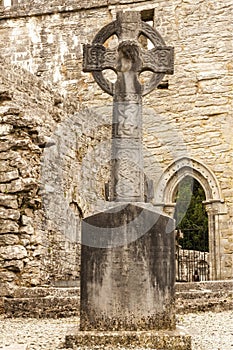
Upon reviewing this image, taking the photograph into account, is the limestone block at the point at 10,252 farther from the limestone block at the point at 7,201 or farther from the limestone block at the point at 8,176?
the limestone block at the point at 8,176

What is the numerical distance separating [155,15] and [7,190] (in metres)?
7.32

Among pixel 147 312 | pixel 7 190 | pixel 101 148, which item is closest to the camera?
pixel 147 312

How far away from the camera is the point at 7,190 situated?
8.00 meters

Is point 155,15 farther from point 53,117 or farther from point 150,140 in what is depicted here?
point 53,117

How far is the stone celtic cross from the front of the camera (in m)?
5.46

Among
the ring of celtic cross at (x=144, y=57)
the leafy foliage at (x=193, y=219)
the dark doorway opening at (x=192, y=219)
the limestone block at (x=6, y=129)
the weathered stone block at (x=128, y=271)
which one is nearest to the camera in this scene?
the weathered stone block at (x=128, y=271)

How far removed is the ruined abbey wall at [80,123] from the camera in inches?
Answer: 325

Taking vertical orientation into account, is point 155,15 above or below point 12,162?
above

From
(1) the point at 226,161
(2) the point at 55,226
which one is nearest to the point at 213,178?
(1) the point at 226,161

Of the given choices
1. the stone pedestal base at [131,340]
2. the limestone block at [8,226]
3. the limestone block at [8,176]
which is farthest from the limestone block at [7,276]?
the stone pedestal base at [131,340]

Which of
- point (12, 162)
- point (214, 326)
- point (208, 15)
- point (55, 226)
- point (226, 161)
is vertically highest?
point (208, 15)

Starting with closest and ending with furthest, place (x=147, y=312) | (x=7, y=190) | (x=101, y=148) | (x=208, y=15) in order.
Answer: (x=147, y=312) < (x=7, y=190) < (x=101, y=148) < (x=208, y=15)

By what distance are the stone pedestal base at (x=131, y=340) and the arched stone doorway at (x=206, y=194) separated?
7911 millimetres

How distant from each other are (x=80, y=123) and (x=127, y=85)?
570 centimetres
